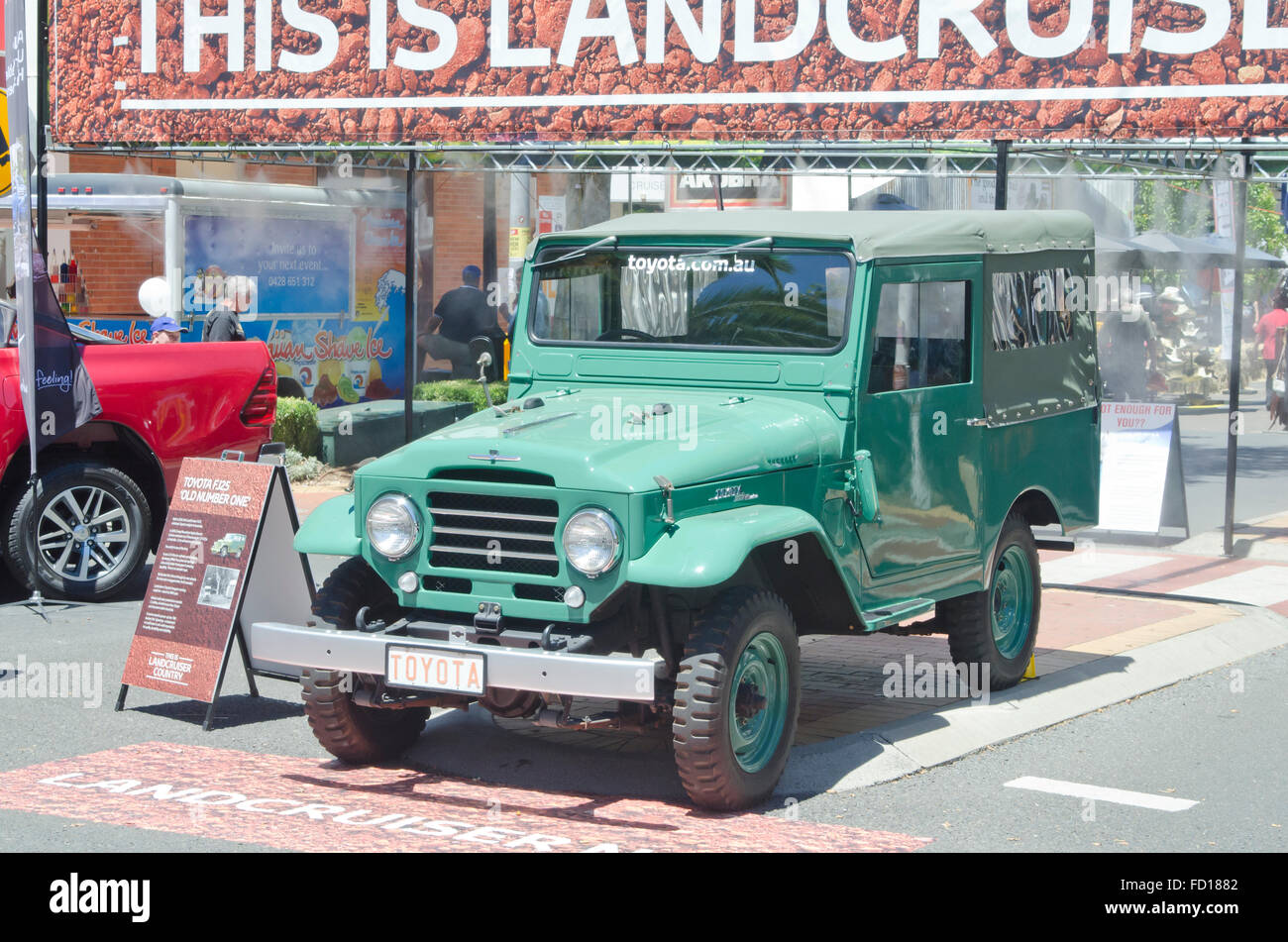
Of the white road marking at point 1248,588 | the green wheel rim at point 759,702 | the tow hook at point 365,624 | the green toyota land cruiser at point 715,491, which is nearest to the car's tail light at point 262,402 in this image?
the green toyota land cruiser at point 715,491

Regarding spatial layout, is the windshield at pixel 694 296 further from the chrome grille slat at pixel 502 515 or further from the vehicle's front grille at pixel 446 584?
the vehicle's front grille at pixel 446 584

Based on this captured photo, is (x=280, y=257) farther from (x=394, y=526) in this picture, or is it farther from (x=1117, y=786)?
(x=1117, y=786)

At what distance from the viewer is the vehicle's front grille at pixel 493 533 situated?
6109 millimetres

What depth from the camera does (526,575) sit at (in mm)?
6129

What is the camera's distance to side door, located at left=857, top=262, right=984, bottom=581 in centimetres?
714

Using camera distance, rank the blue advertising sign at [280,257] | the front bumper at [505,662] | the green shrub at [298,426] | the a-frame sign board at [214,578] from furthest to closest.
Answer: the blue advertising sign at [280,257], the green shrub at [298,426], the a-frame sign board at [214,578], the front bumper at [505,662]

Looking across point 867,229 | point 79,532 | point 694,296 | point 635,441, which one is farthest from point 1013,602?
point 79,532

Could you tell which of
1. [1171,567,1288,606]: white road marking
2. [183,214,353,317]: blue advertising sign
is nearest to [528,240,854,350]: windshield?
[1171,567,1288,606]: white road marking

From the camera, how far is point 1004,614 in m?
8.48

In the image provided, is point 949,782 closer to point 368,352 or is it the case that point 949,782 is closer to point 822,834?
point 822,834

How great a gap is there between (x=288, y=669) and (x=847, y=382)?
115 inches

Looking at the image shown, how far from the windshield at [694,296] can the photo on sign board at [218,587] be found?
5.75 feet

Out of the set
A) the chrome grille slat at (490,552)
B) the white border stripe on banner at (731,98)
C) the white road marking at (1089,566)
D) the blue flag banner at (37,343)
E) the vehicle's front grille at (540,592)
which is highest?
the white border stripe on banner at (731,98)

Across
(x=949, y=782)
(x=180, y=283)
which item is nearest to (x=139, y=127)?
(x=180, y=283)
